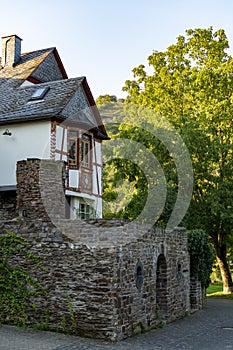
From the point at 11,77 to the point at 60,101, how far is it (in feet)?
15.3

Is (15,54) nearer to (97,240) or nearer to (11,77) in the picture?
(11,77)

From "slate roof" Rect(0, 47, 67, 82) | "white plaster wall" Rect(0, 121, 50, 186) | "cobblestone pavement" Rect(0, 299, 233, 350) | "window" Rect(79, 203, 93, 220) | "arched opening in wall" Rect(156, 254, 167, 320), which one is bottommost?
"cobblestone pavement" Rect(0, 299, 233, 350)

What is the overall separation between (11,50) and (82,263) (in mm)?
15271

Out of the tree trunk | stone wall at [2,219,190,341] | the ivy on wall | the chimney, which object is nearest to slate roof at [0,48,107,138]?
the chimney

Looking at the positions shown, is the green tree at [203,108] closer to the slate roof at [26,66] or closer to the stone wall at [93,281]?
the slate roof at [26,66]

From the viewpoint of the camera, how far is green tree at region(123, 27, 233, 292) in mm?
22062

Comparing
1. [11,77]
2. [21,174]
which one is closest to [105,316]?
[21,174]

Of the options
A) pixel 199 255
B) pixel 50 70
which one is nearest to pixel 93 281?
pixel 199 255

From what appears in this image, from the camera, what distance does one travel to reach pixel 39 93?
64.3 feet

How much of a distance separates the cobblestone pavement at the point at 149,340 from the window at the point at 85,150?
7971 mm

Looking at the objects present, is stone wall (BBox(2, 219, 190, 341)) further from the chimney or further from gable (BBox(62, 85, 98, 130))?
the chimney

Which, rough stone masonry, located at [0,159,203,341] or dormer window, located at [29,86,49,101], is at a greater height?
dormer window, located at [29,86,49,101]

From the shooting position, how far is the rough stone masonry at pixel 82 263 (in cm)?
1091

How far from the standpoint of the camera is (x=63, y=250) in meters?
11.4
